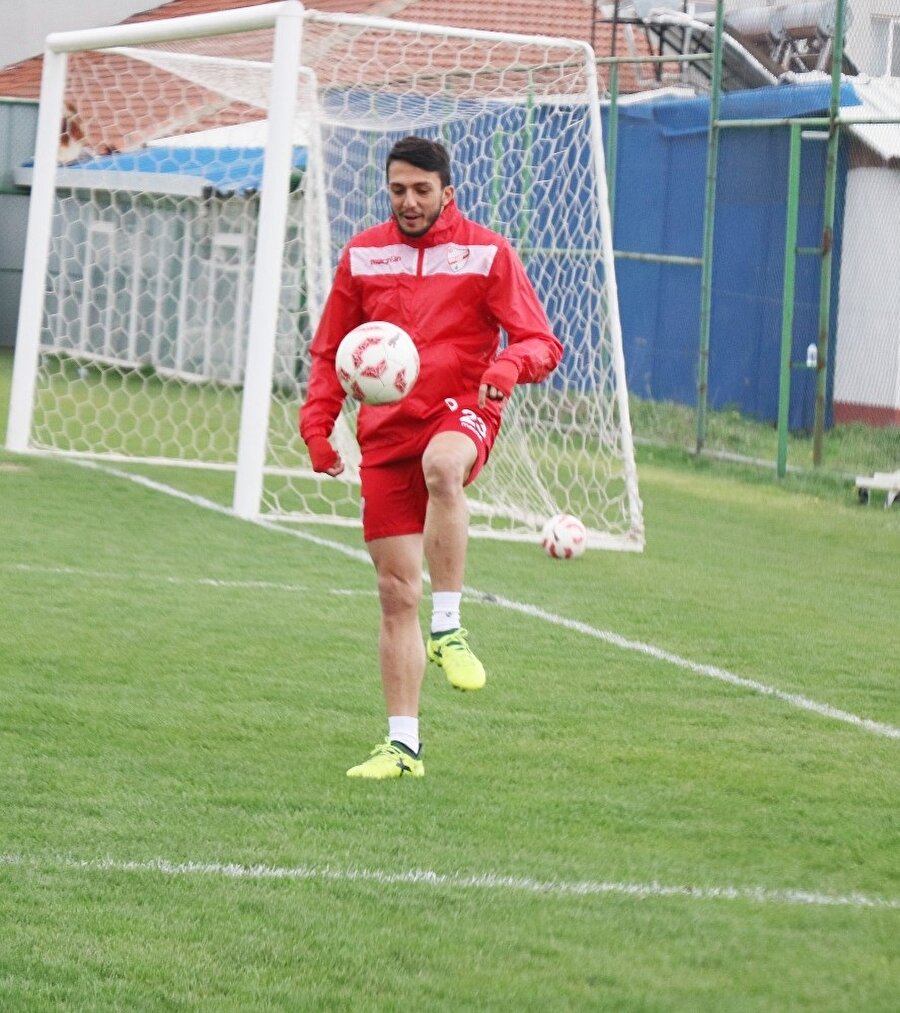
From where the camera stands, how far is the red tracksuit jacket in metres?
5.66

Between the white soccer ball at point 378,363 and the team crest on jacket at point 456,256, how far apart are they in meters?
0.26

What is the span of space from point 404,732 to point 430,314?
50.9 inches

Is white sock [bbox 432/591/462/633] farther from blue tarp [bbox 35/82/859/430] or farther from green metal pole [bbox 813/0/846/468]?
green metal pole [bbox 813/0/846/468]

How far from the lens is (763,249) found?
1568 cm

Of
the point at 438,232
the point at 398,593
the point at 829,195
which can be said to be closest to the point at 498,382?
the point at 438,232

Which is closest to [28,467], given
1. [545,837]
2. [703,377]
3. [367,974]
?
[703,377]

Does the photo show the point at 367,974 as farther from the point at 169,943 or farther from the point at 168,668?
the point at 168,668

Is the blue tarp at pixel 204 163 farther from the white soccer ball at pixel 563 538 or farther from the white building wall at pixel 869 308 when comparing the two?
the white soccer ball at pixel 563 538

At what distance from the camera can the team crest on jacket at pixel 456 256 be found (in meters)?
5.70

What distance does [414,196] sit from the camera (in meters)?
5.55

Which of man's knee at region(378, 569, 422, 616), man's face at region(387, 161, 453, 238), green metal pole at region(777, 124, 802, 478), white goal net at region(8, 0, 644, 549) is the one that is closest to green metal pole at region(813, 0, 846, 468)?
green metal pole at region(777, 124, 802, 478)

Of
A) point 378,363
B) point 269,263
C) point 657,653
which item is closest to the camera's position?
point 378,363

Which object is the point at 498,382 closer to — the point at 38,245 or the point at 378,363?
the point at 378,363

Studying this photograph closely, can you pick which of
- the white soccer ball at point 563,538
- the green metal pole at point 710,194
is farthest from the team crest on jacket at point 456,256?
the green metal pole at point 710,194
